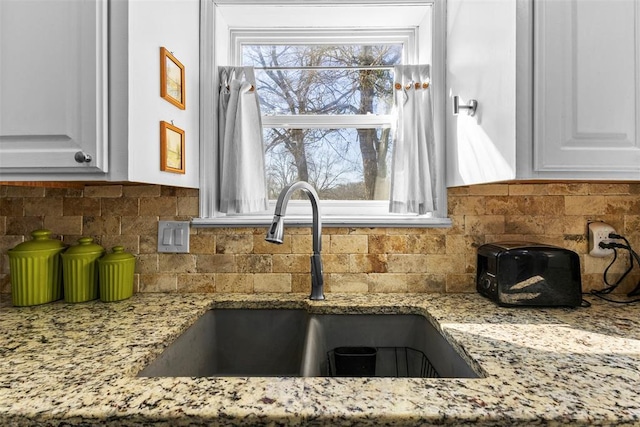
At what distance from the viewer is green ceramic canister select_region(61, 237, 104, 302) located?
4.09ft

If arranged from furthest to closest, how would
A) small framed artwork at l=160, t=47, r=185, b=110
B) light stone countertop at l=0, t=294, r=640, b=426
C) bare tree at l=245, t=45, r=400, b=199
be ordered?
bare tree at l=245, t=45, r=400, b=199
small framed artwork at l=160, t=47, r=185, b=110
light stone countertop at l=0, t=294, r=640, b=426

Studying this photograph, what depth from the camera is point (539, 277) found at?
119 centimetres

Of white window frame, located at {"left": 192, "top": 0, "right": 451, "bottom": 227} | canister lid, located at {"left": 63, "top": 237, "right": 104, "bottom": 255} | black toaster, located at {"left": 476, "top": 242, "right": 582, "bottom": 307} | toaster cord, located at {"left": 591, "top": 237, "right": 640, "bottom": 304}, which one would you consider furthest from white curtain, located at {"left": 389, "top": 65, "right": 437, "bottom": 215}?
canister lid, located at {"left": 63, "top": 237, "right": 104, "bottom": 255}

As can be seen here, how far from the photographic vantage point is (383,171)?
63.2 inches

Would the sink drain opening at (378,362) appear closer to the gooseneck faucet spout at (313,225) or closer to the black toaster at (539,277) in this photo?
the gooseneck faucet spout at (313,225)

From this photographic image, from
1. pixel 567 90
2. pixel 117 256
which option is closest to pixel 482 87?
pixel 567 90

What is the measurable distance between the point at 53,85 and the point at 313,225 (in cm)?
84

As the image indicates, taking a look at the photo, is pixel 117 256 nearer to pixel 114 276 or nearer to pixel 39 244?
pixel 114 276

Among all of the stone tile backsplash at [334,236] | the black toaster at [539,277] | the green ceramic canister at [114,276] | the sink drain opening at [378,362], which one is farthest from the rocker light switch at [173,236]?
the black toaster at [539,277]

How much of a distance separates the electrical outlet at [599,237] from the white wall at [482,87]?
0.57 m

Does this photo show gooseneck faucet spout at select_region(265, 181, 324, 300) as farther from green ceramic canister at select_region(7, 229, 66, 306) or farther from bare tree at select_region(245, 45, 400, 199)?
green ceramic canister at select_region(7, 229, 66, 306)

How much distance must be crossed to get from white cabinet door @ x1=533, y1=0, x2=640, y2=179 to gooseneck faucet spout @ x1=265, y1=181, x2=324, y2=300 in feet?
2.19

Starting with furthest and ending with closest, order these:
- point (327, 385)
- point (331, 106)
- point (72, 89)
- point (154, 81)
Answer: point (331, 106) < point (154, 81) < point (72, 89) < point (327, 385)

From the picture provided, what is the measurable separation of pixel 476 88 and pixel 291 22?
0.85 meters
